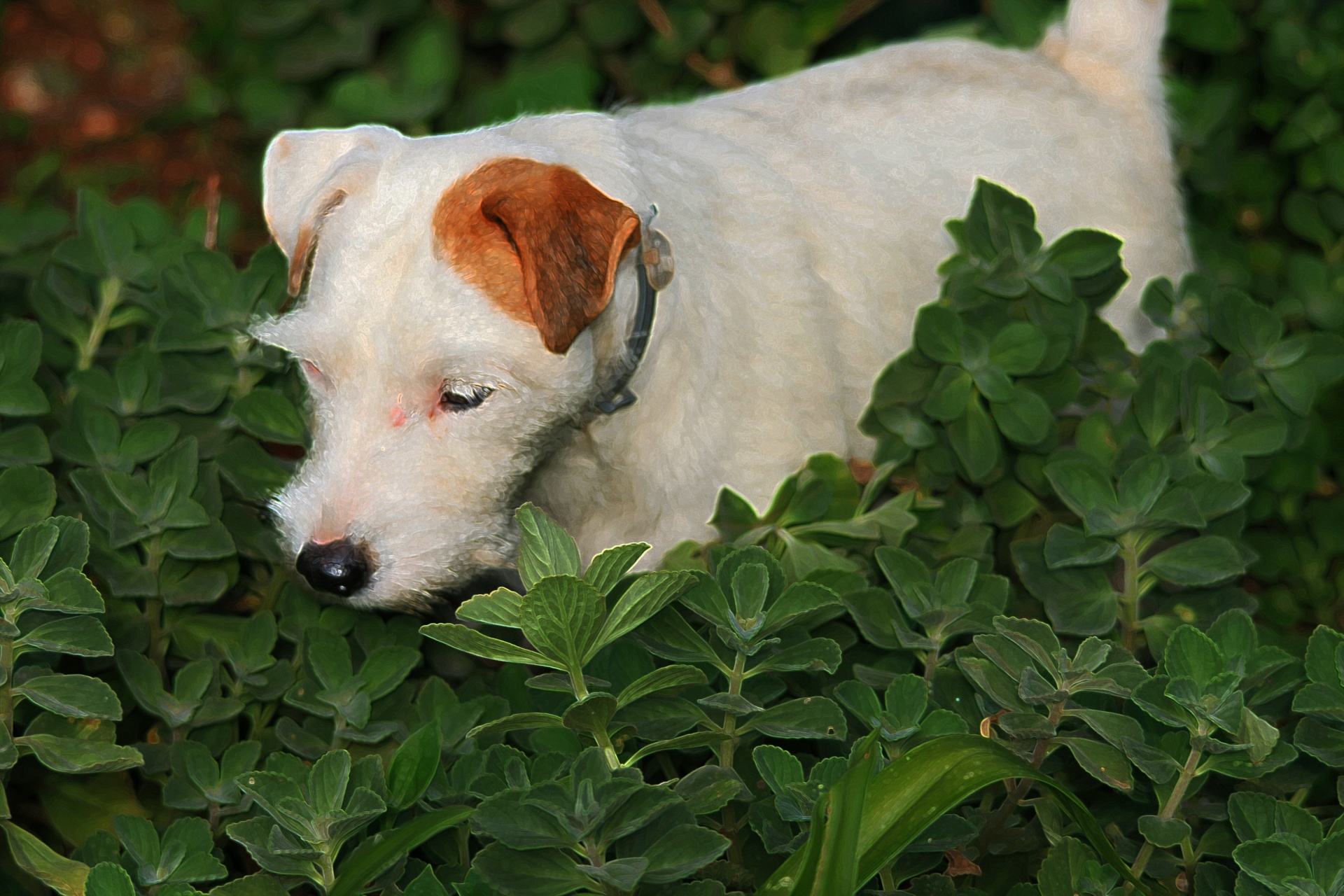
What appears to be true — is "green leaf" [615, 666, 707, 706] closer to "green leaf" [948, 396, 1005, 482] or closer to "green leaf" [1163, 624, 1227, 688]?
"green leaf" [1163, 624, 1227, 688]

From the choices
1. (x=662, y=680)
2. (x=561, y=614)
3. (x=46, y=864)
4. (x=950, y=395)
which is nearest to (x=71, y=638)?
(x=46, y=864)

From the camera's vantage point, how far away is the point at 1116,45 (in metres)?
3.30

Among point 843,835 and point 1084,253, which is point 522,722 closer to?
point 843,835

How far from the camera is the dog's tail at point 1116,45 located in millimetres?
3299

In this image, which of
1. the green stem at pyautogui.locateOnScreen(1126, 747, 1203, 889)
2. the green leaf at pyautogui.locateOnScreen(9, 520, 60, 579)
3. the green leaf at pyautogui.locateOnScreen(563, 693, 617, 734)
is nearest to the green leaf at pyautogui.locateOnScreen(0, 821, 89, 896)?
the green leaf at pyautogui.locateOnScreen(9, 520, 60, 579)

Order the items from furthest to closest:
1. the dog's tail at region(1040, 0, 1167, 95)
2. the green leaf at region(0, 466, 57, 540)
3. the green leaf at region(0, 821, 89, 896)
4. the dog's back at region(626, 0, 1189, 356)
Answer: the dog's tail at region(1040, 0, 1167, 95), the dog's back at region(626, 0, 1189, 356), the green leaf at region(0, 466, 57, 540), the green leaf at region(0, 821, 89, 896)

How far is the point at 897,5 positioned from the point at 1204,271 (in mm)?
1486

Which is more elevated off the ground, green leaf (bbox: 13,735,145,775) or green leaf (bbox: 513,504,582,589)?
green leaf (bbox: 513,504,582,589)

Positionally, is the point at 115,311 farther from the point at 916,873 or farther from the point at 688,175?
the point at 916,873

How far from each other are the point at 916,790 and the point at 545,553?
2.07ft

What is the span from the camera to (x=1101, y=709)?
203 centimetres

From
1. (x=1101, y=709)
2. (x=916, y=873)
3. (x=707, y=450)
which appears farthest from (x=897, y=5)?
(x=916, y=873)

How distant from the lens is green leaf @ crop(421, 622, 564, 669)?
1.74m

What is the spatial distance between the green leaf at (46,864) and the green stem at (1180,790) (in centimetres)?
160
